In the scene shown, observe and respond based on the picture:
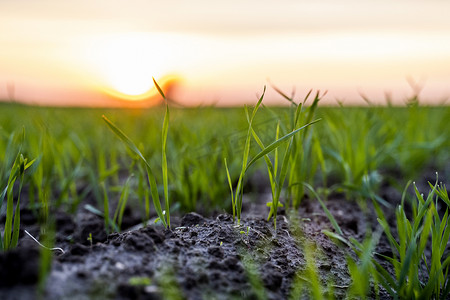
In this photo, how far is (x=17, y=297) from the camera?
72cm

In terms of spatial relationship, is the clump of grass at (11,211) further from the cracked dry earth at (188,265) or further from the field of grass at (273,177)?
the cracked dry earth at (188,265)

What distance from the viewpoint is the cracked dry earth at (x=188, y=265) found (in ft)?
2.49

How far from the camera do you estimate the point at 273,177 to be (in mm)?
1210

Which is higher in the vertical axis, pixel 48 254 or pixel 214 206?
pixel 48 254

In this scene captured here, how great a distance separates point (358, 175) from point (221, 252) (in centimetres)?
110

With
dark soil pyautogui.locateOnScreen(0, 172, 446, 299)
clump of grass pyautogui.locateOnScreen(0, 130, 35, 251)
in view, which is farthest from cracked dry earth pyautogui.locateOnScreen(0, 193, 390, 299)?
clump of grass pyautogui.locateOnScreen(0, 130, 35, 251)

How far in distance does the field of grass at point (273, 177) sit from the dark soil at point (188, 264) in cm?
6

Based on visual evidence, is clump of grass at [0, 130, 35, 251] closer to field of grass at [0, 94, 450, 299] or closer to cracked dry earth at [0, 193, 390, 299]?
field of grass at [0, 94, 450, 299]

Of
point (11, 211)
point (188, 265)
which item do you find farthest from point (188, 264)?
point (11, 211)

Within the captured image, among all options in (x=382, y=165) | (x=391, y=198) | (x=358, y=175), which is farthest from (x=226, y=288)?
(x=382, y=165)

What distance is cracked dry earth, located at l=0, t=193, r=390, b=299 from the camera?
2.49 feet

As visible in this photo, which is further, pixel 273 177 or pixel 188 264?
pixel 273 177

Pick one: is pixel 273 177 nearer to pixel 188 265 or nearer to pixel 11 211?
pixel 188 265

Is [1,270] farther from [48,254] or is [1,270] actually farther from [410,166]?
[410,166]
